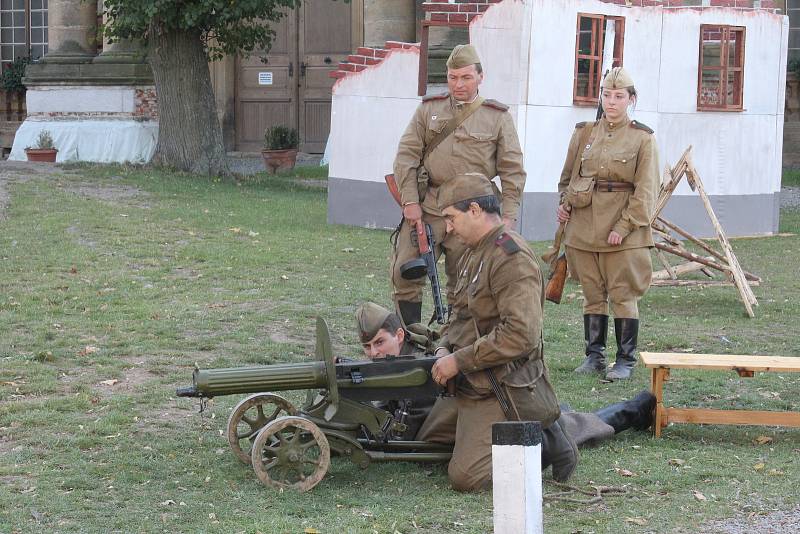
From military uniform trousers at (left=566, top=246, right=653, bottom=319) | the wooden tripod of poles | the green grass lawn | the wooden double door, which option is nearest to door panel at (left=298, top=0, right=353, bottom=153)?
the wooden double door

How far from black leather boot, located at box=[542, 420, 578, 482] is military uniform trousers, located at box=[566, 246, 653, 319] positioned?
225 centimetres

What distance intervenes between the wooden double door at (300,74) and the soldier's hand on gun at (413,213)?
17.3 meters

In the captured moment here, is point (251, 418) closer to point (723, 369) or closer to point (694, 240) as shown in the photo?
point (723, 369)

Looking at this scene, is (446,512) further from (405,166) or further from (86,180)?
(86,180)

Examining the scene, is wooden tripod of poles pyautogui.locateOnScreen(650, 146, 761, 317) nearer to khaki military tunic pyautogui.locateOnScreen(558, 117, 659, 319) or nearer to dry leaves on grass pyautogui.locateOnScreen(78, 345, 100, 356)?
khaki military tunic pyautogui.locateOnScreen(558, 117, 659, 319)

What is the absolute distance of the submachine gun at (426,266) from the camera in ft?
22.1

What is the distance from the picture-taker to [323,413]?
5680 millimetres

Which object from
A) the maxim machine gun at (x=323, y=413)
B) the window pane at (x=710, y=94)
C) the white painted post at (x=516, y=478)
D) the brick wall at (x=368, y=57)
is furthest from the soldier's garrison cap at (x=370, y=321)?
the window pane at (x=710, y=94)

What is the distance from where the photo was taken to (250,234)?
13430mm

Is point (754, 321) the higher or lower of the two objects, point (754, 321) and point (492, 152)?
the lower

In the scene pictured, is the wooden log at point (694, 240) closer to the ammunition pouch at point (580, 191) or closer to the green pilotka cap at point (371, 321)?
the ammunition pouch at point (580, 191)

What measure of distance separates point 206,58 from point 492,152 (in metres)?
12.6

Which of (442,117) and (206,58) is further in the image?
(206,58)

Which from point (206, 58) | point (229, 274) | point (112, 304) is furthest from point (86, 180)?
point (112, 304)
